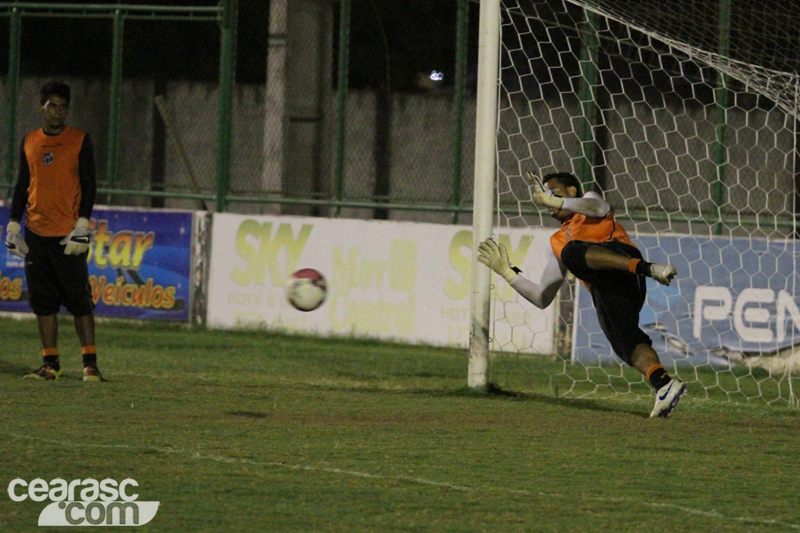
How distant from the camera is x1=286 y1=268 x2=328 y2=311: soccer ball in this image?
499 inches

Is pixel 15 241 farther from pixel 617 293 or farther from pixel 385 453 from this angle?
pixel 617 293

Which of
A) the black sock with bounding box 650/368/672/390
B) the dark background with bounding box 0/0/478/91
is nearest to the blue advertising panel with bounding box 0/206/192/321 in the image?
the dark background with bounding box 0/0/478/91

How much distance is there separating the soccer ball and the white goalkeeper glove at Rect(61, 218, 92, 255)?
372 centimetres

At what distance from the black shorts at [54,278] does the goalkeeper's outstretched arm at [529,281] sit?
280cm

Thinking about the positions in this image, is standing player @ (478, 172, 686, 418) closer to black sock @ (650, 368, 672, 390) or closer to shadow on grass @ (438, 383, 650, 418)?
black sock @ (650, 368, 672, 390)

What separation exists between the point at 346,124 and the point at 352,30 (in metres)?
1.05

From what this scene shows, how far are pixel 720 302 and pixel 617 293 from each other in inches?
137

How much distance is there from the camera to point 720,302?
38.2 ft

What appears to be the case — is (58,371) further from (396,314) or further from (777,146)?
(777,146)

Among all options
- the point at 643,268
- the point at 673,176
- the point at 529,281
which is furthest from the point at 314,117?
the point at 643,268

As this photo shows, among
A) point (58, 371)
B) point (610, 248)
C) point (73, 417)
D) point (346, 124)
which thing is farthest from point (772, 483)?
point (346, 124)

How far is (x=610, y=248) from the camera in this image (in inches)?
328

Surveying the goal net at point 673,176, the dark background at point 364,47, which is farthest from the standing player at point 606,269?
the dark background at point 364,47

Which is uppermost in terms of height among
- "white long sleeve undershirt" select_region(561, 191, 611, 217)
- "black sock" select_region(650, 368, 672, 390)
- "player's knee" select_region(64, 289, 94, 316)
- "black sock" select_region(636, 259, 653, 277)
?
"white long sleeve undershirt" select_region(561, 191, 611, 217)
